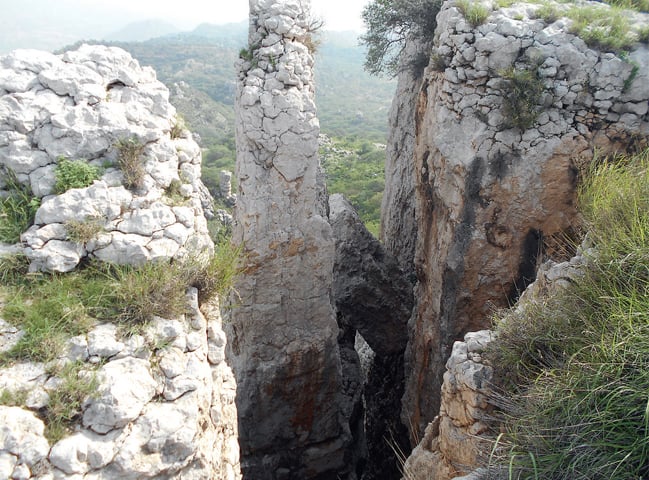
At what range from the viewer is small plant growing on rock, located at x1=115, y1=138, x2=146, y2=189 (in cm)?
346

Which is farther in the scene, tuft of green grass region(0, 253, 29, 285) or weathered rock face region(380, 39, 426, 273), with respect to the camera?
weathered rock face region(380, 39, 426, 273)

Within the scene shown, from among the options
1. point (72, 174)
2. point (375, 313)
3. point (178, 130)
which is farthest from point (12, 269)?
point (375, 313)

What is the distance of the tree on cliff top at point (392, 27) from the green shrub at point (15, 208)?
6.13 meters

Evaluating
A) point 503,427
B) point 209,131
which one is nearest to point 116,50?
point 503,427

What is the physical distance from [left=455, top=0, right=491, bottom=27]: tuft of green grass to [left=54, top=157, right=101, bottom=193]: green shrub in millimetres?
4481

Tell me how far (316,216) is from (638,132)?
364cm

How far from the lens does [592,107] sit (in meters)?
5.47

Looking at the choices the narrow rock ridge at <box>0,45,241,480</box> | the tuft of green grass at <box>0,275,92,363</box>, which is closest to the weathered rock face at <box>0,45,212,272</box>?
the narrow rock ridge at <box>0,45,241,480</box>

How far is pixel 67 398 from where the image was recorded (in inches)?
101

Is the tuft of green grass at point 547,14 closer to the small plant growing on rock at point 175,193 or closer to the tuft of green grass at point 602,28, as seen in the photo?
the tuft of green grass at point 602,28

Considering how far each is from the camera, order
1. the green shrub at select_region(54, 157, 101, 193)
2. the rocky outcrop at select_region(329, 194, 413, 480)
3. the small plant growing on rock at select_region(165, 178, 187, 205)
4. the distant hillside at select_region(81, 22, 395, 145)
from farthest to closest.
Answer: the distant hillside at select_region(81, 22, 395, 145) < the rocky outcrop at select_region(329, 194, 413, 480) < the small plant growing on rock at select_region(165, 178, 187, 205) < the green shrub at select_region(54, 157, 101, 193)

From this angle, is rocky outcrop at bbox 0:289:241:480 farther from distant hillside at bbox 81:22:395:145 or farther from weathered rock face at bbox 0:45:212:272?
distant hillside at bbox 81:22:395:145

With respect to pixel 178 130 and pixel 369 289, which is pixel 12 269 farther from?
pixel 369 289

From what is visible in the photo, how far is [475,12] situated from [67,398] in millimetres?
5520
